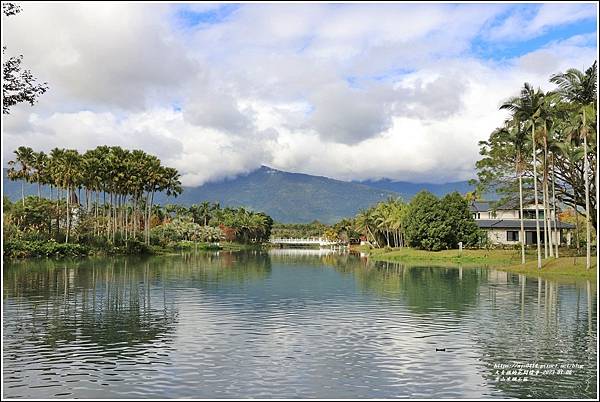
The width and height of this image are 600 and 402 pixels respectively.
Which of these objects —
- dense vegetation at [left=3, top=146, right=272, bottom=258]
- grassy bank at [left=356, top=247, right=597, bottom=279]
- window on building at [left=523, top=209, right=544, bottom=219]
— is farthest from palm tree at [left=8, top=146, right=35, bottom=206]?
window on building at [left=523, top=209, right=544, bottom=219]

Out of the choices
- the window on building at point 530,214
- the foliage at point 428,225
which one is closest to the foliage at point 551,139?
the foliage at point 428,225

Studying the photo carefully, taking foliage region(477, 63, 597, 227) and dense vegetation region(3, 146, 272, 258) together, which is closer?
foliage region(477, 63, 597, 227)

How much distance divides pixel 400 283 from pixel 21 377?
114 ft

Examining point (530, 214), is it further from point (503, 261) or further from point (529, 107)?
point (529, 107)

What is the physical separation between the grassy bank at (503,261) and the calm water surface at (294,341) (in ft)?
29.8

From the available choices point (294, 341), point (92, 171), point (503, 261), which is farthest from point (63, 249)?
point (294, 341)

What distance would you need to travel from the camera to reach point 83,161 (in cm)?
8775

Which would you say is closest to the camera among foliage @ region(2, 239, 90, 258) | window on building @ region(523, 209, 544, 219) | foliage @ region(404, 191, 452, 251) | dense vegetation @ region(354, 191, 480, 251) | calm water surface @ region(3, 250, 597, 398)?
calm water surface @ region(3, 250, 597, 398)

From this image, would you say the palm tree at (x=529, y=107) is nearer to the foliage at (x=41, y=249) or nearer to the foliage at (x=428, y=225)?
the foliage at (x=428, y=225)

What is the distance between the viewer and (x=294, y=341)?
22844mm

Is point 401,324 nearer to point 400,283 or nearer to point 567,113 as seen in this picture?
point 400,283

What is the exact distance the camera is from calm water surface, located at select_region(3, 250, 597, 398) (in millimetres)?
16688

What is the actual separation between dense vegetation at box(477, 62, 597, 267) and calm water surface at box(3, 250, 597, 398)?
13.8 meters

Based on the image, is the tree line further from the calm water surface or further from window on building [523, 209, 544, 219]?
window on building [523, 209, 544, 219]
